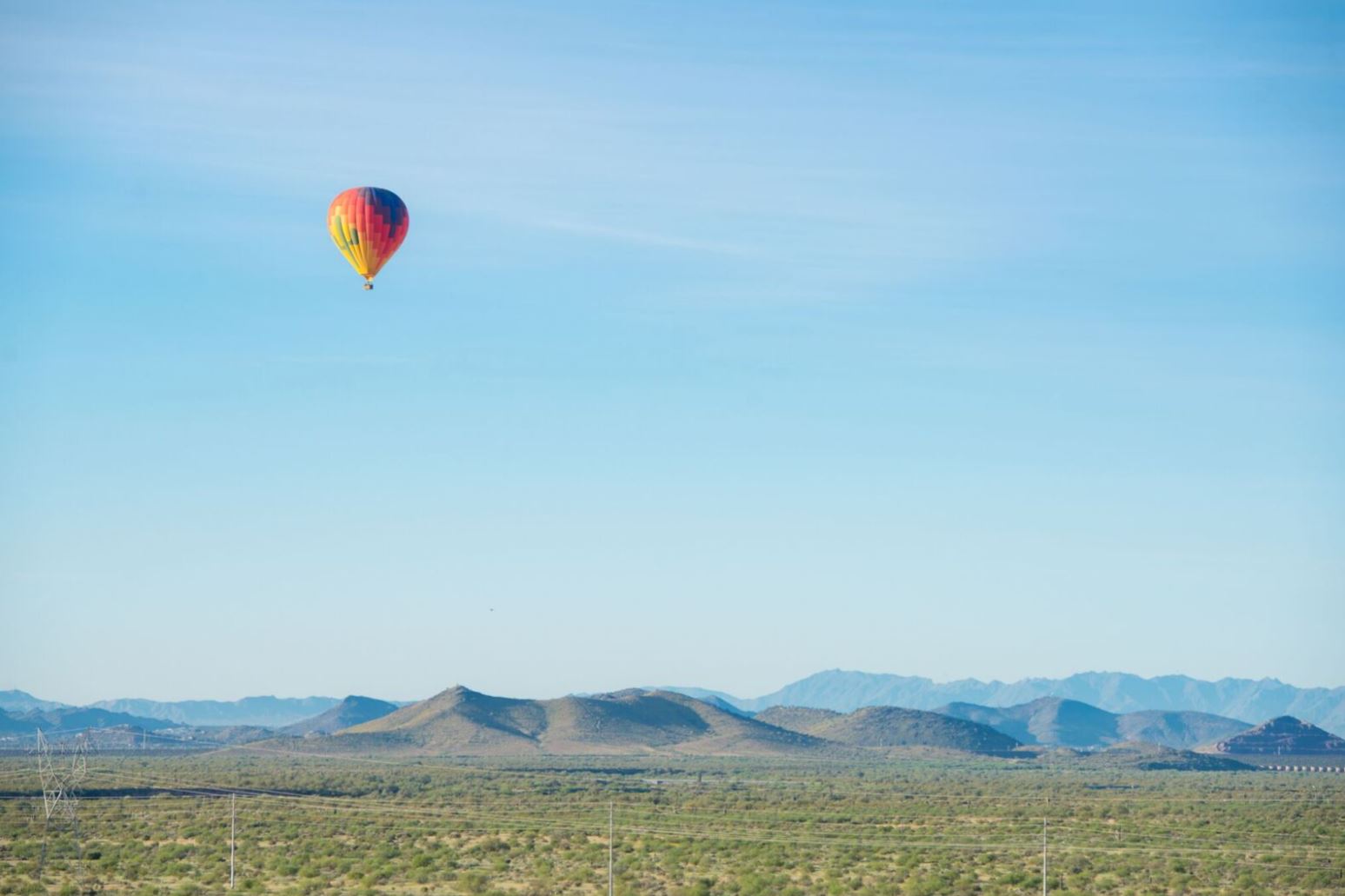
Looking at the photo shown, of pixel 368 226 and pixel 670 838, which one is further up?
pixel 368 226

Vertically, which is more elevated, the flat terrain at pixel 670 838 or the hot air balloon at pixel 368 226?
the hot air balloon at pixel 368 226

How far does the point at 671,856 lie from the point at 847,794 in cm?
5560

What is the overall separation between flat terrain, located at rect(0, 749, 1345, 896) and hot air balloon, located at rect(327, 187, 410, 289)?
93.0 feet

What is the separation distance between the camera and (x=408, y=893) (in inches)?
2370

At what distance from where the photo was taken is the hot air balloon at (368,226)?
3152 inches

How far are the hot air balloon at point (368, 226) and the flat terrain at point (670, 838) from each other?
93.0ft

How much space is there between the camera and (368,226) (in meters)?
80.0

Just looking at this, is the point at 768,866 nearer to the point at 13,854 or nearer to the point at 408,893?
the point at 408,893

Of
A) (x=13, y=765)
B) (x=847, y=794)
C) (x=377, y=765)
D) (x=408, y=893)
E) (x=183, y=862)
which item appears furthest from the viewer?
(x=377, y=765)

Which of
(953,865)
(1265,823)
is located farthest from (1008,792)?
(953,865)

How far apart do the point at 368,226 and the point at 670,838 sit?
110 ft

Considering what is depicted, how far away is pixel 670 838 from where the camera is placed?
80.2 metres

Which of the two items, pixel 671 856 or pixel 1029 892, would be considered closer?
pixel 1029 892

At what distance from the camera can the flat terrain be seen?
210ft
